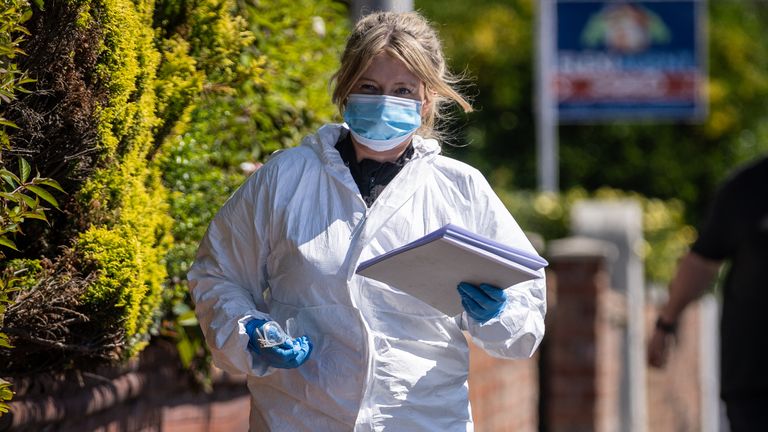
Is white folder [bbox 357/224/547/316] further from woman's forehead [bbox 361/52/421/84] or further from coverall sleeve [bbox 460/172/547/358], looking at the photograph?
woman's forehead [bbox 361/52/421/84]

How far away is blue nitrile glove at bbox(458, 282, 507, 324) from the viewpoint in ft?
10.5

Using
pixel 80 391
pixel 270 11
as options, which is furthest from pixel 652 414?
pixel 80 391

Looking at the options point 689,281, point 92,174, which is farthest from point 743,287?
point 92,174

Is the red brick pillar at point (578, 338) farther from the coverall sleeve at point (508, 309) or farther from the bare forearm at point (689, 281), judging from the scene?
the coverall sleeve at point (508, 309)

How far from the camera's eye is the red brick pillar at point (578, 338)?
29.1 feet

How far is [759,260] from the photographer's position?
13.9ft

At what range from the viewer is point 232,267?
3408 mm

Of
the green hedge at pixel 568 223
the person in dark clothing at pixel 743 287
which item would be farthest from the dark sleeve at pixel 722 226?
the green hedge at pixel 568 223

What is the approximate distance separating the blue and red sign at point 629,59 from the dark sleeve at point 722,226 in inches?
489

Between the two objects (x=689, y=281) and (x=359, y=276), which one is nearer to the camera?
(x=359, y=276)

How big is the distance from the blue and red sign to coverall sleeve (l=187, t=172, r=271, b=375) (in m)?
13.7

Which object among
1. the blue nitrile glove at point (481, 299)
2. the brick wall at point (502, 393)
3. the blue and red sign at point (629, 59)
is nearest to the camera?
the blue nitrile glove at point (481, 299)

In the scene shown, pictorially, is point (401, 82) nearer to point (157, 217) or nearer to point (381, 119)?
point (381, 119)

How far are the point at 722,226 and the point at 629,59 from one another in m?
13.2
